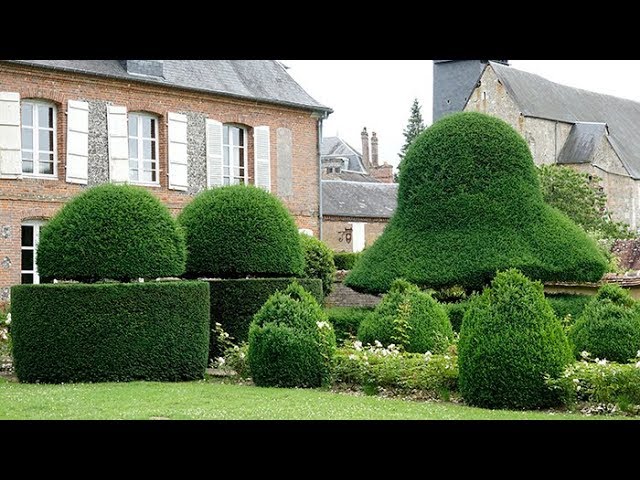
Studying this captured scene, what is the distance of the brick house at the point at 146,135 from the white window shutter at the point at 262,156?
22 mm

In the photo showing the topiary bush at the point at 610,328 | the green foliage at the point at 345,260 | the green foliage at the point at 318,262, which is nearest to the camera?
the topiary bush at the point at 610,328

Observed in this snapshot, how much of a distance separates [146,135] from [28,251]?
3692 millimetres

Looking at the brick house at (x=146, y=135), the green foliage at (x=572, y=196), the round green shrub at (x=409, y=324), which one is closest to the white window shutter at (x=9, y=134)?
the brick house at (x=146, y=135)

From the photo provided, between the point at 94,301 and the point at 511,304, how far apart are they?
440 cm

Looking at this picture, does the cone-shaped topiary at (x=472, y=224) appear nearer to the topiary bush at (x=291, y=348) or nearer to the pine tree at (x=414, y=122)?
the topiary bush at (x=291, y=348)

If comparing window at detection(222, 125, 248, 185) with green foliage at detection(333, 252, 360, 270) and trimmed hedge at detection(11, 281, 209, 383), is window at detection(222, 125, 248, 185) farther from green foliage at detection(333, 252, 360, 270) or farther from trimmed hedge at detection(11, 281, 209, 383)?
trimmed hedge at detection(11, 281, 209, 383)

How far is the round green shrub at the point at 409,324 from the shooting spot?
35.2ft

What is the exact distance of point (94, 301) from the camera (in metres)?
10.2

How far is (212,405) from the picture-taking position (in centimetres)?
834

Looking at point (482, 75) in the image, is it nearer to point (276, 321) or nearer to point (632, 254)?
point (632, 254)

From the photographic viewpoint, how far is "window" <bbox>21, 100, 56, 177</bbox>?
1758 centimetres

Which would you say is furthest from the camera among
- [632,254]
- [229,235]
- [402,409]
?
[632,254]

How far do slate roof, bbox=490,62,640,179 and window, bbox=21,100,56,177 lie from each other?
2526cm
